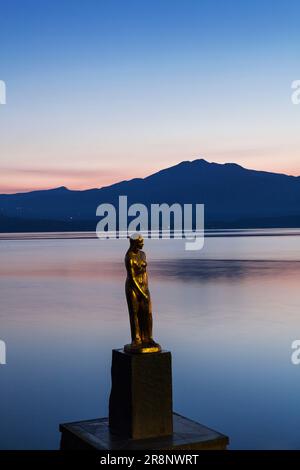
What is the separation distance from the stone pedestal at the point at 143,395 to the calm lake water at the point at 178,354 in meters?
2.24

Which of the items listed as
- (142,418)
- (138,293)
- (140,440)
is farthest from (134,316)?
(140,440)

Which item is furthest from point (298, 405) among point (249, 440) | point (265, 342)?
point (265, 342)

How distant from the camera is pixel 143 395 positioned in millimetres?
10172

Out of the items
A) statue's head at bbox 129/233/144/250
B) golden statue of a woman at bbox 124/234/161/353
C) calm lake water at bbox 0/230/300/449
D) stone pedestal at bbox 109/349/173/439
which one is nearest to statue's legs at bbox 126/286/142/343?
golden statue of a woman at bbox 124/234/161/353

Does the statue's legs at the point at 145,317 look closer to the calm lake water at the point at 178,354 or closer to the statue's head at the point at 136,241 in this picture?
the statue's head at the point at 136,241

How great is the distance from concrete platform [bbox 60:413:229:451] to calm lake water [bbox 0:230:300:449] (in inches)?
58.1

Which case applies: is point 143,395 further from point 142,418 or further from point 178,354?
point 178,354

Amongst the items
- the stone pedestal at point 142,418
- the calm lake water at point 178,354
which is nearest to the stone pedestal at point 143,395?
the stone pedestal at point 142,418

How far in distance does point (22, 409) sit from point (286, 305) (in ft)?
59.7

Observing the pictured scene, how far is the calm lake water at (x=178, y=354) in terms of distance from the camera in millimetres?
13227

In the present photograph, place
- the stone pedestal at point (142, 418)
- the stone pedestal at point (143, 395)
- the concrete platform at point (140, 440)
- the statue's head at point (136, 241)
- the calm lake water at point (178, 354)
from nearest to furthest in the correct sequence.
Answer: the concrete platform at point (140, 440)
the stone pedestal at point (142, 418)
the stone pedestal at point (143, 395)
the statue's head at point (136, 241)
the calm lake water at point (178, 354)

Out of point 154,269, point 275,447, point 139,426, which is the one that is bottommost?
point 275,447

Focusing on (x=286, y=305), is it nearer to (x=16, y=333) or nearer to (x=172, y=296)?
(x=172, y=296)
